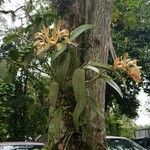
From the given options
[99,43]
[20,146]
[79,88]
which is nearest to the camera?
[79,88]

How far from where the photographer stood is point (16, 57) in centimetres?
337

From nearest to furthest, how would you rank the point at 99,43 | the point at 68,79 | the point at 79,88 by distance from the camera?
the point at 79,88
the point at 68,79
the point at 99,43

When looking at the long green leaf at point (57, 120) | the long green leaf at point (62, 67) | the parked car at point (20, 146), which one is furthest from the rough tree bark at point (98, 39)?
the parked car at point (20, 146)

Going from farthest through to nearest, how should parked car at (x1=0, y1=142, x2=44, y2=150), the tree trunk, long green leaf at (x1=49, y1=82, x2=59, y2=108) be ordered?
1. parked car at (x1=0, y1=142, x2=44, y2=150)
2. the tree trunk
3. long green leaf at (x1=49, y1=82, x2=59, y2=108)

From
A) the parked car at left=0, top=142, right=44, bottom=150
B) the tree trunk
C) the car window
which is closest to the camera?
the tree trunk

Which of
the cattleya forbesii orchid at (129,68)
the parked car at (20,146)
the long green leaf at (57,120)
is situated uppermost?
the cattleya forbesii orchid at (129,68)

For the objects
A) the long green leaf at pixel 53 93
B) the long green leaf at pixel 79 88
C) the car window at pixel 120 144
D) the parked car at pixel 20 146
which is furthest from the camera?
the car window at pixel 120 144

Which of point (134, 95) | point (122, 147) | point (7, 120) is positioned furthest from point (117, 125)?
point (122, 147)

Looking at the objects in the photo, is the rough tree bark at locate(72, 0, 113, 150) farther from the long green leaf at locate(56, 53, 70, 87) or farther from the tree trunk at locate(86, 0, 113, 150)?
the long green leaf at locate(56, 53, 70, 87)

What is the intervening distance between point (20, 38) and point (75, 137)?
84cm

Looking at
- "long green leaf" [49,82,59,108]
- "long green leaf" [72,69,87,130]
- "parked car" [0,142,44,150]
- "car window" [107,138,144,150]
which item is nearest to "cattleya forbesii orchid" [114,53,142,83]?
"long green leaf" [72,69,87,130]

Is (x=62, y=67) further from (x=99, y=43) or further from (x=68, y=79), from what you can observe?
(x=99, y=43)

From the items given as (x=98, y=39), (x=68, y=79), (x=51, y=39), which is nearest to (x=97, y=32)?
(x=98, y=39)

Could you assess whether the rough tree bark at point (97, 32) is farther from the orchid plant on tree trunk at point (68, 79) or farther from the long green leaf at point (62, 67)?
the long green leaf at point (62, 67)
